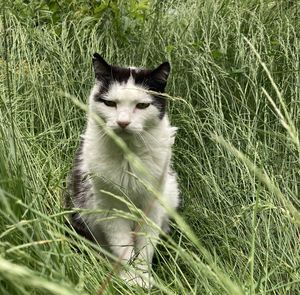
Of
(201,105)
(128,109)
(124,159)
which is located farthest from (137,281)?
(201,105)

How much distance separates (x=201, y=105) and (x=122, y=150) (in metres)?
0.77

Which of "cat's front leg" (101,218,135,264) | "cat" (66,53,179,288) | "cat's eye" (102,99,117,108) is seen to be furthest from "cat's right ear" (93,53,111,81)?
"cat's front leg" (101,218,135,264)

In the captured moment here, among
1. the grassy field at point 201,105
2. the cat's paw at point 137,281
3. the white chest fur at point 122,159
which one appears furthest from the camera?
the white chest fur at point 122,159

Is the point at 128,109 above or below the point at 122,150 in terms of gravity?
above

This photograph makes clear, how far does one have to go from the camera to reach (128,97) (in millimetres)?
2166

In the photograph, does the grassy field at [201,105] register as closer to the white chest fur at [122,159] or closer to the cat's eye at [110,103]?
the white chest fur at [122,159]

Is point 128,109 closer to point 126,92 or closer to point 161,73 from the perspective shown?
point 126,92

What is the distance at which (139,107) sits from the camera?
7.20 feet

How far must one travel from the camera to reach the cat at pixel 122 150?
2.17 meters

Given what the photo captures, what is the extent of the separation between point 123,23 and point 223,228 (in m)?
1.41

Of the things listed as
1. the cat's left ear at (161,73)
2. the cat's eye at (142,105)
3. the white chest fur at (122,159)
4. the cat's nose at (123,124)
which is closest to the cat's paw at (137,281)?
the white chest fur at (122,159)

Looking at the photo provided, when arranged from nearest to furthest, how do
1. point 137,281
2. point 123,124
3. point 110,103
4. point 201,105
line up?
point 137,281 → point 123,124 → point 110,103 → point 201,105

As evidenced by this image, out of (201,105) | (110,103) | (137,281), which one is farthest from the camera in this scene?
(201,105)

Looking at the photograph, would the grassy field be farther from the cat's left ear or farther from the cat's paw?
the cat's left ear
